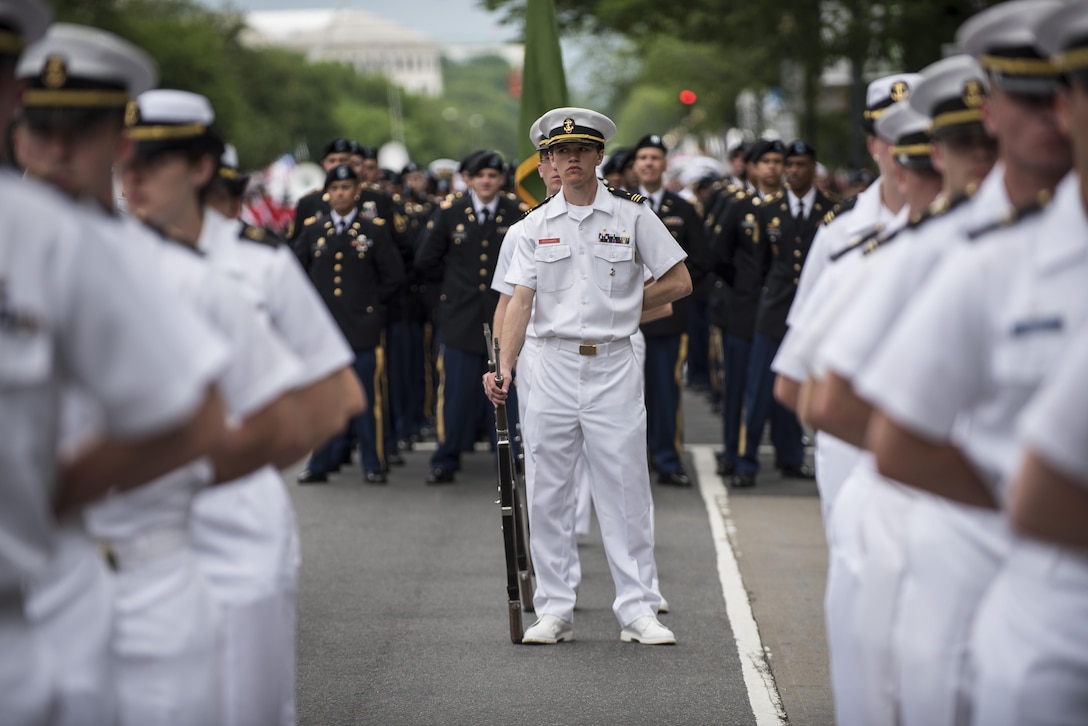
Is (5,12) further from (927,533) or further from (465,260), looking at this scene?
(465,260)

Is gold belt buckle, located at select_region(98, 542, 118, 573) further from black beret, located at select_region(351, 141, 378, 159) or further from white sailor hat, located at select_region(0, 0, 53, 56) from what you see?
black beret, located at select_region(351, 141, 378, 159)

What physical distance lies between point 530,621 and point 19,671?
594 cm

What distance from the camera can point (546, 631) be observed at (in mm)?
8211

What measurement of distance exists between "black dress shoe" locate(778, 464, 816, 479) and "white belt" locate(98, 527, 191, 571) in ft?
34.5

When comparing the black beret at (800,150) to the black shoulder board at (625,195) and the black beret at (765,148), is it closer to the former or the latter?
the black beret at (765,148)

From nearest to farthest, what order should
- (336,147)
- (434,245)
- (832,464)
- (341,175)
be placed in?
1. (832,464)
2. (341,175)
3. (434,245)
4. (336,147)

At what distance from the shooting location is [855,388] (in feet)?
12.3

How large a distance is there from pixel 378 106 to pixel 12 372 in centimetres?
14904

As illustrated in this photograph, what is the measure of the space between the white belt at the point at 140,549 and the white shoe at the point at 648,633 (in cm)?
463

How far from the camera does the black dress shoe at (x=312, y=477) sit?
13.9 m

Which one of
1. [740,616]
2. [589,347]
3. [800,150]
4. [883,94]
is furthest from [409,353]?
[883,94]

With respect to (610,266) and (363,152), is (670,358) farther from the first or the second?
(610,266)

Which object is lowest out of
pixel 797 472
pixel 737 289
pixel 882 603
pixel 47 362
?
pixel 797 472

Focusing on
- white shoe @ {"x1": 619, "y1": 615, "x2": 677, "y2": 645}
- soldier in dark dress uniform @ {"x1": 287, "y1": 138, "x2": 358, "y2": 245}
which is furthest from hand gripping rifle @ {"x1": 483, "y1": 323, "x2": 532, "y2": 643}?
soldier in dark dress uniform @ {"x1": 287, "y1": 138, "x2": 358, "y2": 245}
